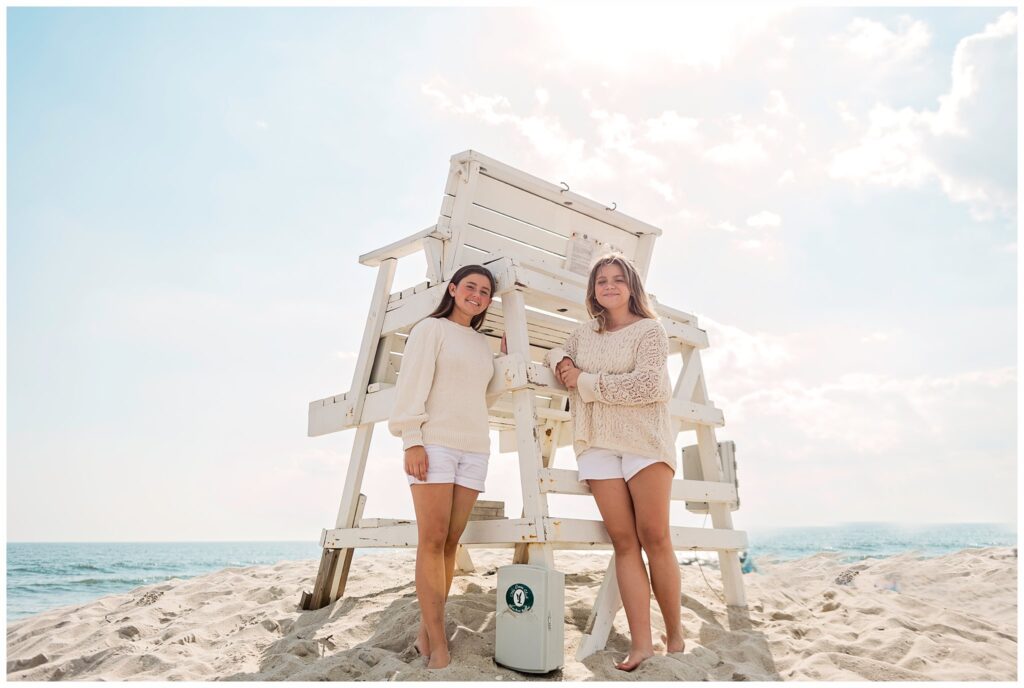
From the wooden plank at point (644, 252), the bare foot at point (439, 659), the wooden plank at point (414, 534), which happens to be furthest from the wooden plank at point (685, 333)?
the bare foot at point (439, 659)

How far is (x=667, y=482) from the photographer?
10.4 feet

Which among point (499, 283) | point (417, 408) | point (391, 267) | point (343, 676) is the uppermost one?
point (391, 267)

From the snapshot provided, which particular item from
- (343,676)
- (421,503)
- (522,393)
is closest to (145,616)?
(343,676)

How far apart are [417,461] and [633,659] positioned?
3.91ft

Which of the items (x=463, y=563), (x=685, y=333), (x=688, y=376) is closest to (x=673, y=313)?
(x=685, y=333)

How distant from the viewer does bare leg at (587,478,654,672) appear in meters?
2.91

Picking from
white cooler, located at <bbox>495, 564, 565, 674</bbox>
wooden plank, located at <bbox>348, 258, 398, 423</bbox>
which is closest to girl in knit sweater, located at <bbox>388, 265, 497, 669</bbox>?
white cooler, located at <bbox>495, 564, 565, 674</bbox>

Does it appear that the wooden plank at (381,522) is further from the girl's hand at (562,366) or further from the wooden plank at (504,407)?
the girl's hand at (562,366)

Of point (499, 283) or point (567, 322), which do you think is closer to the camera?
point (499, 283)

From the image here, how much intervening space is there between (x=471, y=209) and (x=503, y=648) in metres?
2.22

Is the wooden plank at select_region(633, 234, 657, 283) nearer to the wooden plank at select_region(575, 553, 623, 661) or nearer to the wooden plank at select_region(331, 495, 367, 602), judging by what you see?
the wooden plank at select_region(575, 553, 623, 661)

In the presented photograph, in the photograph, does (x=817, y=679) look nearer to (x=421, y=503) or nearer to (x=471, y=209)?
(x=421, y=503)

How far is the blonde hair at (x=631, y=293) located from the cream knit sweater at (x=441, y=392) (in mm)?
610

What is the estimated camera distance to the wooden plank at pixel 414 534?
119 inches
